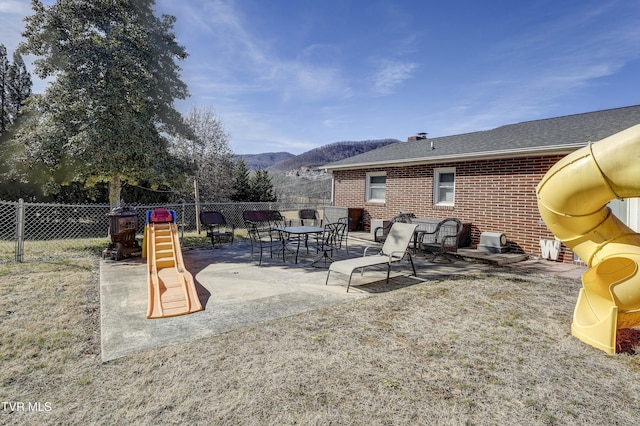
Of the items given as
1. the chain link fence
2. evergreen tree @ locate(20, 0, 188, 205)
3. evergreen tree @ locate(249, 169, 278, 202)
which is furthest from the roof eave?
evergreen tree @ locate(249, 169, 278, 202)

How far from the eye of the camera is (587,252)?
3906 mm

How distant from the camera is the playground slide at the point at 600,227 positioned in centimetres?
324

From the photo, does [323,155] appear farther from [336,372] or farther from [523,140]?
[336,372]

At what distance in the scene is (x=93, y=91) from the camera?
929cm

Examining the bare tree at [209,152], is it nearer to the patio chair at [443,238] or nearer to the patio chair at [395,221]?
the patio chair at [395,221]

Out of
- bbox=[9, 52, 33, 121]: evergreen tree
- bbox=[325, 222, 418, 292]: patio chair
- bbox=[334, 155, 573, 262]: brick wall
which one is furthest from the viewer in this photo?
bbox=[9, 52, 33, 121]: evergreen tree

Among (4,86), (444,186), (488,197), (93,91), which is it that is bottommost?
(488,197)

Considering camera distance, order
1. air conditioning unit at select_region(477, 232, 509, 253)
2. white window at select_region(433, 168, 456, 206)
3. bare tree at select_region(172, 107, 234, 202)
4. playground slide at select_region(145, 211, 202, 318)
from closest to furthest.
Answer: playground slide at select_region(145, 211, 202, 318)
air conditioning unit at select_region(477, 232, 509, 253)
white window at select_region(433, 168, 456, 206)
bare tree at select_region(172, 107, 234, 202)

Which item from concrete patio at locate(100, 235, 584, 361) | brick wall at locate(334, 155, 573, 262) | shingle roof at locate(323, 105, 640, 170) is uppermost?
shingle roof at locate(323, 105, 640, 170)

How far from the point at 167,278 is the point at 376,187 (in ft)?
30.6

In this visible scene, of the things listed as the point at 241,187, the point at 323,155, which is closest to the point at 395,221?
the point at 241,187

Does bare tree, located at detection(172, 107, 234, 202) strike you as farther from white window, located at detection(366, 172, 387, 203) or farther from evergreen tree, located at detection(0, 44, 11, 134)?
white window, located at detection(366, 172, 387, 203)

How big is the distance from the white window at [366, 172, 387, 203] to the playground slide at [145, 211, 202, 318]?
319 inches

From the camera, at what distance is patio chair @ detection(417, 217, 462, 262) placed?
8.55m
